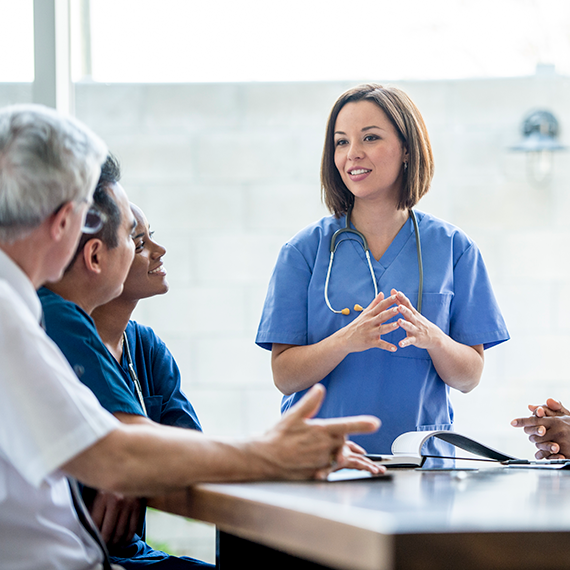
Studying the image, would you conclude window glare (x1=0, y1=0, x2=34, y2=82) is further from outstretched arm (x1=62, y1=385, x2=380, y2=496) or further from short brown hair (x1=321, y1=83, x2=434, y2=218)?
outstretched arm (x1=62, y1=385, x2=380, y2=496)

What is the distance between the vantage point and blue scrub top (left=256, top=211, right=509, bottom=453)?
5.19 ft

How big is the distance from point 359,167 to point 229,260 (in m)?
1.26

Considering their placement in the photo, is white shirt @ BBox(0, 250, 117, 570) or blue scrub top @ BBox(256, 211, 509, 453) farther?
blue scrub top @ BBox(256, 211, 509, 453)

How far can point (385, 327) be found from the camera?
143cm

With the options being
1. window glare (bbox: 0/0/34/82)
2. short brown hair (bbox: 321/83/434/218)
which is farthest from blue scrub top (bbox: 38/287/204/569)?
window glare (bbox: 0/0/34/82)

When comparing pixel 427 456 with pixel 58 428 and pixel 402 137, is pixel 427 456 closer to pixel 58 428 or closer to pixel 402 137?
pixel 58 428

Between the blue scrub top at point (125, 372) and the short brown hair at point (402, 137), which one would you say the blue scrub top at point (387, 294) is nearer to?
the short brown hair at point (402, 137)

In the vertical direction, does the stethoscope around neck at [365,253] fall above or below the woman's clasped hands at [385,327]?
above

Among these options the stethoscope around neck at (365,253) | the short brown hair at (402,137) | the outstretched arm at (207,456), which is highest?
the short brown hair at (402,137)

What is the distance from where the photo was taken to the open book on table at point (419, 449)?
44.6 inches

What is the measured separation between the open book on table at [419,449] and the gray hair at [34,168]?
2.13 feet

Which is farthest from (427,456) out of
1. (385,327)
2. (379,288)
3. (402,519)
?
(379,288)

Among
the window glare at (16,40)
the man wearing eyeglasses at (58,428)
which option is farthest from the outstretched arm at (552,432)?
the window glare at (16,40)

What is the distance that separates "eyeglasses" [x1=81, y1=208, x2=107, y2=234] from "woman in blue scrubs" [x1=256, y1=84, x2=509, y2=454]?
23.3 inches
